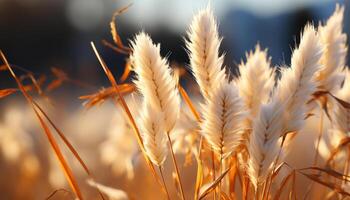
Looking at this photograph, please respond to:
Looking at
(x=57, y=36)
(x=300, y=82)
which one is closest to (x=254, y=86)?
(x=300, y=82)

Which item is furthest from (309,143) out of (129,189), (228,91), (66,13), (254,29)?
(254,29)

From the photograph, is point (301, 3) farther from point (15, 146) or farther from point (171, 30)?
point (15, 146)

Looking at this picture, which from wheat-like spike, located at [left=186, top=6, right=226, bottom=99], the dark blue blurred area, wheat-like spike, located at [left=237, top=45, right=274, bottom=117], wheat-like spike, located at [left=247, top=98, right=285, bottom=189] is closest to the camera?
wheat-like spike, located at [left=247, top=98, right=285, bottom=189]

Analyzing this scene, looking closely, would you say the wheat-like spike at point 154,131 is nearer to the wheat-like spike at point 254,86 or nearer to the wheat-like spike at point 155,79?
the wheat-like spike at point 155,79

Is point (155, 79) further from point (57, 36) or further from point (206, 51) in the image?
point (57, 36)

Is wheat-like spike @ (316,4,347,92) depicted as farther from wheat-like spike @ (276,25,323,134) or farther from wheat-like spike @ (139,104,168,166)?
wheat-like spike @ (139,104,168,166)

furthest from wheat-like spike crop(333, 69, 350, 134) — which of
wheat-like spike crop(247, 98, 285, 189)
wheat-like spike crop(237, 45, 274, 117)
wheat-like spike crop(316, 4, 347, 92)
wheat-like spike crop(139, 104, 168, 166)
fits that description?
wheat-like spike crop(139, 104, 168, 166)
